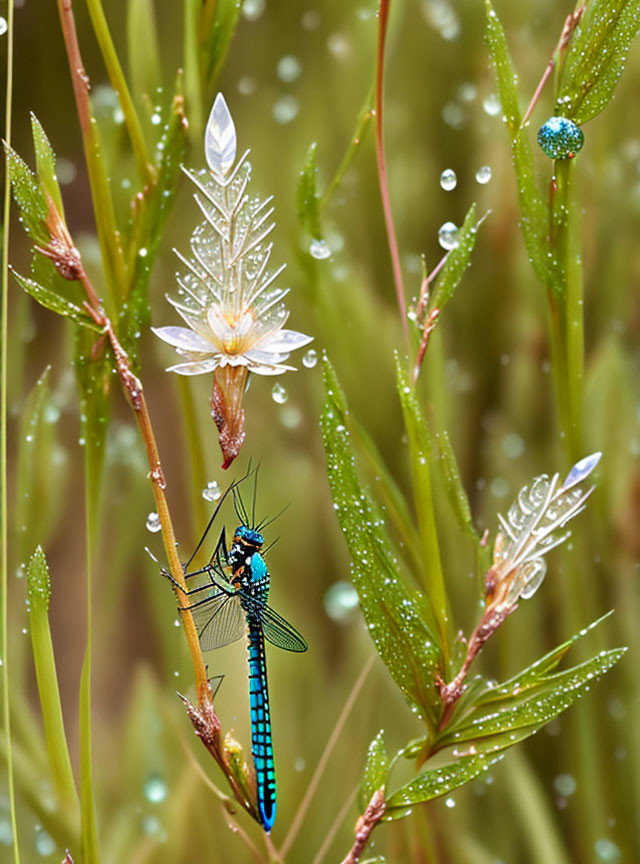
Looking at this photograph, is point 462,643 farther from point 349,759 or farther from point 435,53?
point 435,53

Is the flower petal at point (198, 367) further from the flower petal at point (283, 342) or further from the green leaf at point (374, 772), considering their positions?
the green leaf at point (374, 772)

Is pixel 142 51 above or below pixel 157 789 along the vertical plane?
above

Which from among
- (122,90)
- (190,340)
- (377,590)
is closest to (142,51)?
(122,90)

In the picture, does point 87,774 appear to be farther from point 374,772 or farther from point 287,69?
point 287,69

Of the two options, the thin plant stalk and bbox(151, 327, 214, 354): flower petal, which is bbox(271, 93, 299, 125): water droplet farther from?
the thin plant stalk

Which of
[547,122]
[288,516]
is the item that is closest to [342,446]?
[288,516]

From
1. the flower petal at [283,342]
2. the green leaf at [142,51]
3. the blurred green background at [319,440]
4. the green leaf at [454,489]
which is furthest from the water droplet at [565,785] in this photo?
the green leaf at [142,51]
